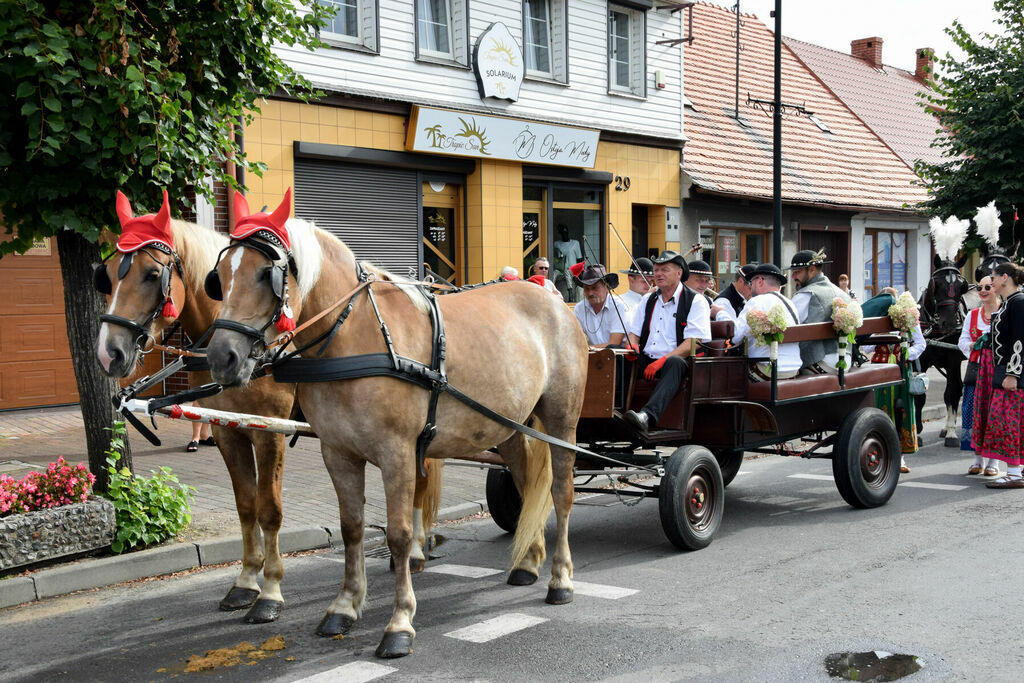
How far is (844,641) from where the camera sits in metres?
4.74

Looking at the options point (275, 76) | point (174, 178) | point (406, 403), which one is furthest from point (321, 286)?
point (275, 76)

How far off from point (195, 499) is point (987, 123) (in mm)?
15623

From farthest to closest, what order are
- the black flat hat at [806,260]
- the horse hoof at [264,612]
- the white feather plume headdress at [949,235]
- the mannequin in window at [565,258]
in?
the mannequin in window at [565,258] → the white feather plume headdress at [949,235] → the black flat hat at [806,260] → the horse hoof at [264,612]

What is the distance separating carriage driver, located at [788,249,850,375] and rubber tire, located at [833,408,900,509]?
19.0 inches

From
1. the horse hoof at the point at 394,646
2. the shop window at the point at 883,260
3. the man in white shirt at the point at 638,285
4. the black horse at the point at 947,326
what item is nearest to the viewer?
the horse hoof at the point at 394,646

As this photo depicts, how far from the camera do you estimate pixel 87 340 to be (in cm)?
670

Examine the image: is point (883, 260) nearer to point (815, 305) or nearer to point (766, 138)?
point (766, 138)

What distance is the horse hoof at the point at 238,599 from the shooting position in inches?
217

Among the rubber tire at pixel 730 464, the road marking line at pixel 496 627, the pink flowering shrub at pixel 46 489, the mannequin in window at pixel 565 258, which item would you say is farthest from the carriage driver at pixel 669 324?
the mannequin in window at pixel 565 258

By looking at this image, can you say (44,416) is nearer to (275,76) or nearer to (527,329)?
(275,76)

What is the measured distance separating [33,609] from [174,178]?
2.89 m

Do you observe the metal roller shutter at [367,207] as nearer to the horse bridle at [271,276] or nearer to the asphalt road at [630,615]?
the asphalt road at [630,615]

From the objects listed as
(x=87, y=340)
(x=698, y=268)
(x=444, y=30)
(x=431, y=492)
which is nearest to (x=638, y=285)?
(x=698, y=268)

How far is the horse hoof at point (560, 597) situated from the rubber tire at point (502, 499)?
5.15ft
